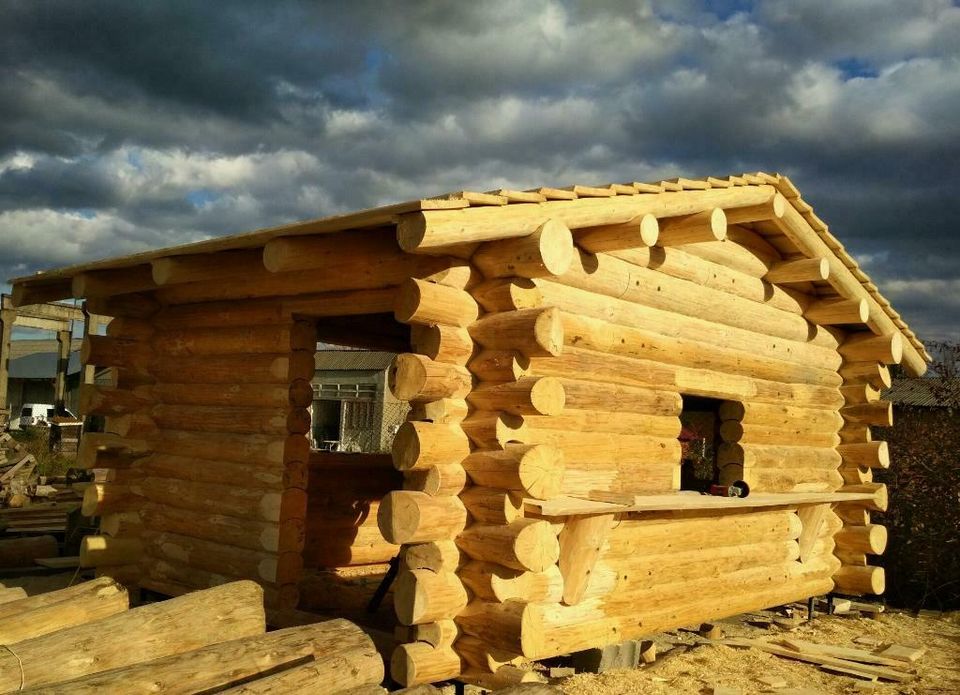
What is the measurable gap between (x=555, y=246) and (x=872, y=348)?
6638 millimetres

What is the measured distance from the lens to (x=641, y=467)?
7695 millimetres

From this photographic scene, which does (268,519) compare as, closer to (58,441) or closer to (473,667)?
(473,667)

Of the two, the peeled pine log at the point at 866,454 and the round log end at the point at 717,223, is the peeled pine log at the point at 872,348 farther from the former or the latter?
the round log end at the point at 717,223

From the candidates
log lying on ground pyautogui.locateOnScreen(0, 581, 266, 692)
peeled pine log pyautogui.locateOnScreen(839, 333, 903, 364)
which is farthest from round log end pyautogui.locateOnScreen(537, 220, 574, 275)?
peeled pine log pyautogui.locateOnScreen(839, 333, 903, 364)

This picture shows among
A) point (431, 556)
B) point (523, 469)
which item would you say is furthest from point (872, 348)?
point (431, 556)

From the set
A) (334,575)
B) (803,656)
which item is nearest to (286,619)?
(334,575)

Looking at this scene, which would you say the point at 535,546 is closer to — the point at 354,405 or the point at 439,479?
the point at 439,479

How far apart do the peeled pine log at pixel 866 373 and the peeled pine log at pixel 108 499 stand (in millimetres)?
8657

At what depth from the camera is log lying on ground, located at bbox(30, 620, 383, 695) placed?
4.20 meters

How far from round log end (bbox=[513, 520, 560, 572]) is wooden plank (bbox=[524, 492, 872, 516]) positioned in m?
0.13

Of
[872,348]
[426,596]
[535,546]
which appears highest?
[872,348]

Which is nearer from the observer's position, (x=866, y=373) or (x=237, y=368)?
(x=237, y=368)

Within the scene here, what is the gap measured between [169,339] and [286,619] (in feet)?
10.8

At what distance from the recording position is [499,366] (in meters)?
6.00
